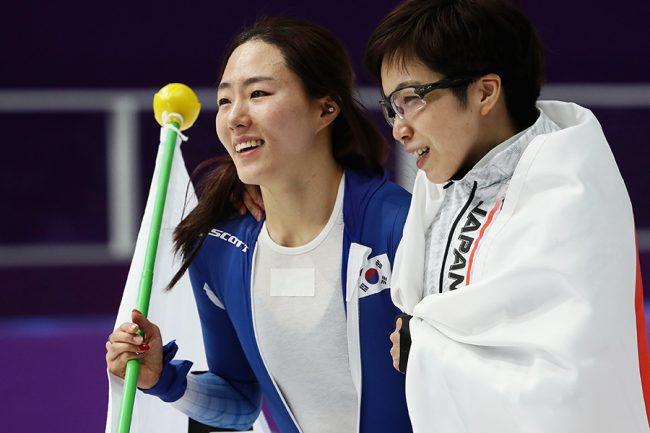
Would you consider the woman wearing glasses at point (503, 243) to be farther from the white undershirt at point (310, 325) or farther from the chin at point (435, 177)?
the white undershirt at point (310, 325)

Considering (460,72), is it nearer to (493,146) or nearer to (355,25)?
(493,146)

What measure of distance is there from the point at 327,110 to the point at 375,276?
0.27 meters

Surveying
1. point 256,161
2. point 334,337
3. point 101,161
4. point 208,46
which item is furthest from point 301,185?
point 208,46

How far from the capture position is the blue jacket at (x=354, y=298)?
1.51 meters

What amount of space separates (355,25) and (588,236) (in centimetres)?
363

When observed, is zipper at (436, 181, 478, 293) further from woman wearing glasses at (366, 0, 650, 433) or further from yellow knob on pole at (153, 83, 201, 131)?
yellow knob on pole at (153, 83, 201, 131)

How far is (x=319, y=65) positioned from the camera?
155cm

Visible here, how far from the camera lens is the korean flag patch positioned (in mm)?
1502

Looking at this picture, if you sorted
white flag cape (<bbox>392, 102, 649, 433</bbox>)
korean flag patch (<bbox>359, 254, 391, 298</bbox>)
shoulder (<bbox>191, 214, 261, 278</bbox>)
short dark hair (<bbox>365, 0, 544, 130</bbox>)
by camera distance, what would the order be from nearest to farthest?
white flag cape (<bbox>392, 102, 649, 433</bbox>), short dark hair (<bbox>365, 0, 544, 130</bbox>), korean flag patch (<bbox>359, 254, 391, 298</bbox>), shoulder (<bbox>191, 214, 261, 278</bbox>)

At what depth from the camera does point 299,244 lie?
1.59 metres

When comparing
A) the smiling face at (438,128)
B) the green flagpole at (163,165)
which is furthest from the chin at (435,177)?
the green flagpole at (163,165)

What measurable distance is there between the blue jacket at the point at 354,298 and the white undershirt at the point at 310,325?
0.02 meters

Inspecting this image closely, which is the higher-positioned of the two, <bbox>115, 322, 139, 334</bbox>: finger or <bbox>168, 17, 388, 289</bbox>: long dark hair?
<bbox>168, 17, 388, 289</bbox>: long dark hair

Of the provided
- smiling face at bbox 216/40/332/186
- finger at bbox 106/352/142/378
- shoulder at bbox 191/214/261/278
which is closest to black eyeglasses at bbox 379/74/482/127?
smiling face at bbox 216/40/332/186
